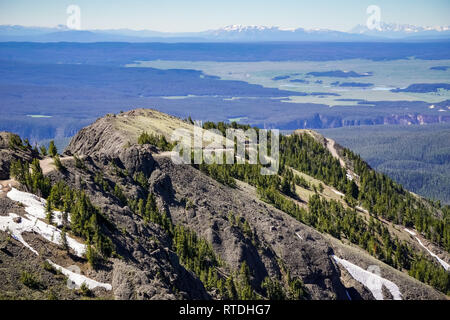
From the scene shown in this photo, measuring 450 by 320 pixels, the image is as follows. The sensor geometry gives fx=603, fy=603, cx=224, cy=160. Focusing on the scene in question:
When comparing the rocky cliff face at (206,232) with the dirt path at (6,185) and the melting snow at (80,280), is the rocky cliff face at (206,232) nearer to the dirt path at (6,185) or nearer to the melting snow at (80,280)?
the dirt path at (6,185)

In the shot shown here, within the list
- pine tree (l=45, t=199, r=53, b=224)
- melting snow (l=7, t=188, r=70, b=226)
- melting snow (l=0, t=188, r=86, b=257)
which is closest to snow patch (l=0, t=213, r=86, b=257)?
melting snow (l=0, t=188, r=86, b=257)

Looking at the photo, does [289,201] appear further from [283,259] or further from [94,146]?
[94,146]

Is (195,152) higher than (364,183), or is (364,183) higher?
(195,152)

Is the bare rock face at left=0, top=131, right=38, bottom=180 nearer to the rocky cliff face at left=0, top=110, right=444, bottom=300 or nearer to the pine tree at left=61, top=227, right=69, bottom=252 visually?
the rocky cliff face at left=0, top=110, right=444, bottom=300

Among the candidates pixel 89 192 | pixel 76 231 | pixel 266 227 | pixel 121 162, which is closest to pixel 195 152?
pixel 121 162
